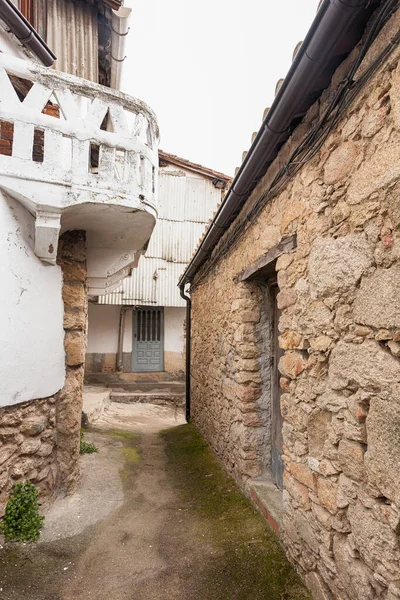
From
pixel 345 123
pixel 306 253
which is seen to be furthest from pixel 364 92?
pixel 306 253

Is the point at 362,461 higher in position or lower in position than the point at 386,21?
lower

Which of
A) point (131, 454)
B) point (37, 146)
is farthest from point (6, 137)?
point (131, 454)

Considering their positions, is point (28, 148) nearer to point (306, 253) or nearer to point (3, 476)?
point (306, 253)

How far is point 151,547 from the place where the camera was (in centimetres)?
296

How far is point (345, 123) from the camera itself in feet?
6.42

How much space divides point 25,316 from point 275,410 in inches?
99.5

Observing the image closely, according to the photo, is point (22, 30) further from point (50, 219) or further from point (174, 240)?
point (174, 240)

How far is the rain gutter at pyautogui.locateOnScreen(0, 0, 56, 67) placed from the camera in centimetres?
338

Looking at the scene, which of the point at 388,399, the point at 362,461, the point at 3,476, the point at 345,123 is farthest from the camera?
the point at 3,476

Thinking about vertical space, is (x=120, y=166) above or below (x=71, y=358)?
above

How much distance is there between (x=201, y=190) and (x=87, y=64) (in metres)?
7.22

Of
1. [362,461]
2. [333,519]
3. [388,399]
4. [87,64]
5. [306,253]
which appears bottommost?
[333,519]

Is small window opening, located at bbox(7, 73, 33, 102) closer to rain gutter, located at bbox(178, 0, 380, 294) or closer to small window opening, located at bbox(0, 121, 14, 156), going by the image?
small window opening, located at bbox(0, 121, 14, 156)

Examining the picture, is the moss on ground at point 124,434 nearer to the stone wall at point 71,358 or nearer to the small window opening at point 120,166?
the stone wall at point 71,358
